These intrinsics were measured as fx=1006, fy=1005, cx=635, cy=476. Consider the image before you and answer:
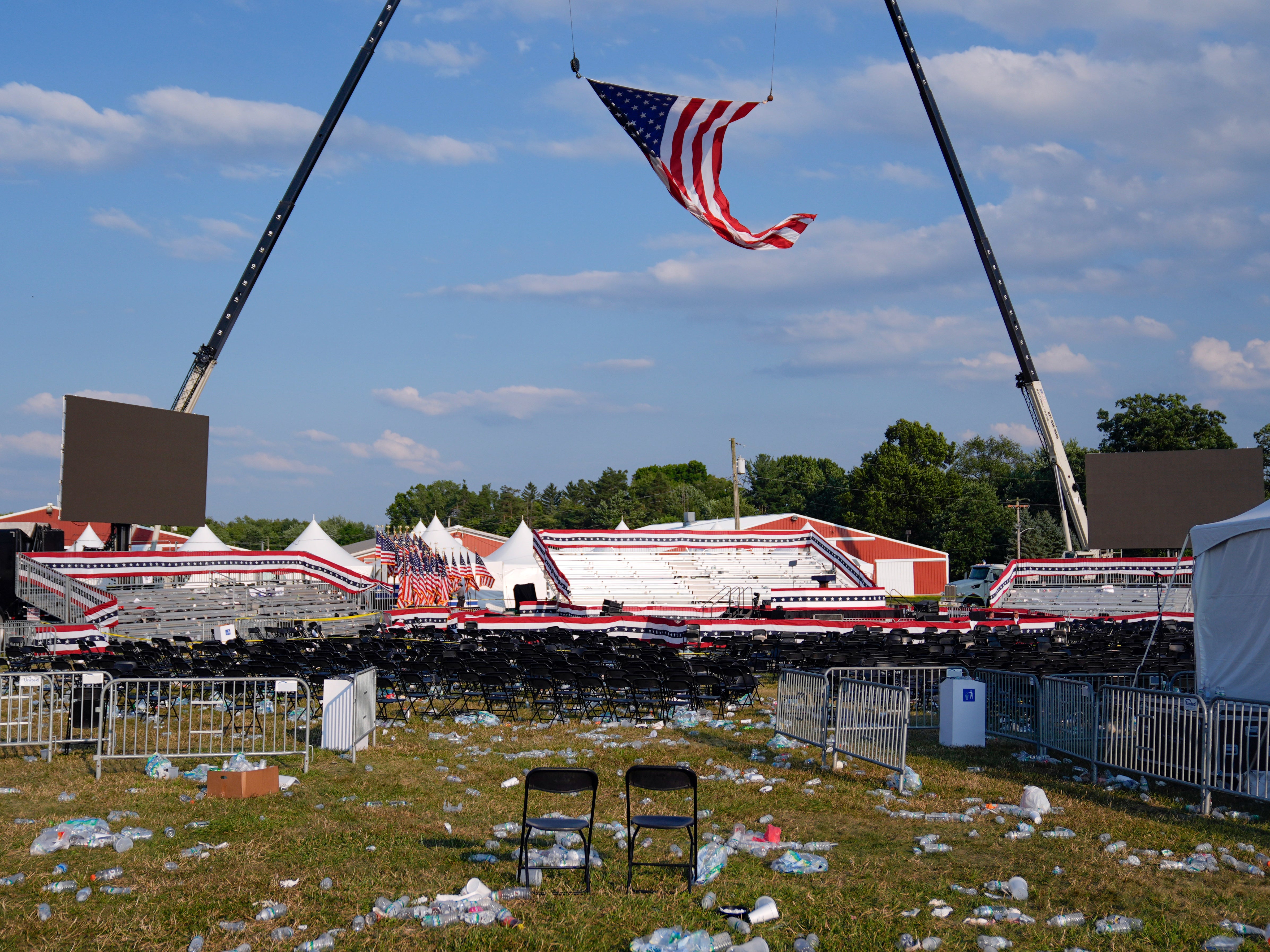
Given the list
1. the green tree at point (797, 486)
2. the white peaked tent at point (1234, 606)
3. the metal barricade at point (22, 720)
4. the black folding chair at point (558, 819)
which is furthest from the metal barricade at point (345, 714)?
the green tree at point (797, 486)

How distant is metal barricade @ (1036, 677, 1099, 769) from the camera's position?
10.2m

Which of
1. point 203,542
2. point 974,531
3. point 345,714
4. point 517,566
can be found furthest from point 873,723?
point 974,531

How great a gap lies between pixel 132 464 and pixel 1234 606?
32.4 m

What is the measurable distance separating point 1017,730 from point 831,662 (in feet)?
15.2

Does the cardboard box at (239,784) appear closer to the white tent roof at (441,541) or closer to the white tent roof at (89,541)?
the white tent roof at (441,541)

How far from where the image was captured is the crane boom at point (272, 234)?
40.1m

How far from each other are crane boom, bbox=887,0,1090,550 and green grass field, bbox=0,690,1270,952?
1501 inches

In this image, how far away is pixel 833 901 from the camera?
20.5 feet

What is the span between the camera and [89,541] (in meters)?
52.1

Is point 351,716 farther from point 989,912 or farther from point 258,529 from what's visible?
point 258,529

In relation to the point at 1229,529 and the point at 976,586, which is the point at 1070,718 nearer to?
the point at 1229,529

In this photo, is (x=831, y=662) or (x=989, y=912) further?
(x=831, y=662)

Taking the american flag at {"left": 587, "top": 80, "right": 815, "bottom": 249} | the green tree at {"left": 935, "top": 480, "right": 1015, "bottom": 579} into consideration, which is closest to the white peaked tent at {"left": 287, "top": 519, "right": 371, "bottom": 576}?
the american flag at {"left": 587, "top": 80, "right": 815, "bottom": 249}

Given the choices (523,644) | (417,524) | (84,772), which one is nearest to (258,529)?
Answer: (417,524)
